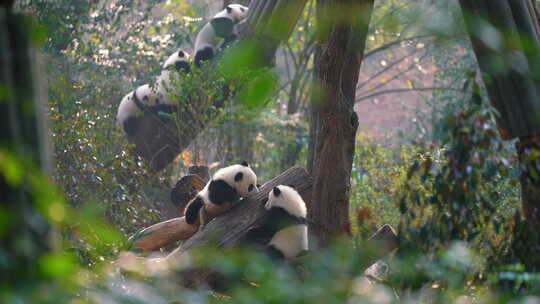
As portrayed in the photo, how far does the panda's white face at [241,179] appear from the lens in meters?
5.56

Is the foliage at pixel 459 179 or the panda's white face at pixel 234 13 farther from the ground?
the panda's white face at pixel 234 13

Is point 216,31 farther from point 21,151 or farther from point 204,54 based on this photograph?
point 21,151

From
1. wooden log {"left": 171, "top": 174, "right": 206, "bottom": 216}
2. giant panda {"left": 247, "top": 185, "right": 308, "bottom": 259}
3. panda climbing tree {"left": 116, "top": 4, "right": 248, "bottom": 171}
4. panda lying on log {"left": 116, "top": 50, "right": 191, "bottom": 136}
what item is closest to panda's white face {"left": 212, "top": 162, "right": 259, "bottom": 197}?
giant panda {"left": 247, "top": 185, "right": 308, "bottom": 259}

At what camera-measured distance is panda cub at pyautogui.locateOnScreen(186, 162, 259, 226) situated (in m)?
5.46

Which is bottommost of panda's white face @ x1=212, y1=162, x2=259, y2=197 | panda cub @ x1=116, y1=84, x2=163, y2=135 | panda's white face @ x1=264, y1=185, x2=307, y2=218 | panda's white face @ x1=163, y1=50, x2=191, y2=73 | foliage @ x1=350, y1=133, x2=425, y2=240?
foliage @ x1=350, y1=133, x2=425, y2=240

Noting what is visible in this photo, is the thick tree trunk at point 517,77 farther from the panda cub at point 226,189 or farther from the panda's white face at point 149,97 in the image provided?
the panda's white face at point 149,97

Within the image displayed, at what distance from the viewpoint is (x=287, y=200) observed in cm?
502

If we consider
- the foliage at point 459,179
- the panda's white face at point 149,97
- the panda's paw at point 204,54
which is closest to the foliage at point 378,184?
the panda's paw at point 204,54

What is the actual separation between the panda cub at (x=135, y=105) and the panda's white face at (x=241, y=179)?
293 cm

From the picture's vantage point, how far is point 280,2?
6.20 metres

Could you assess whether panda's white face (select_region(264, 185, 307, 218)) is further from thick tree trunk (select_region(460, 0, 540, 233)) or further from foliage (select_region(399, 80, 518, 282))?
foliage (select_region(399, 80, 518, 282))

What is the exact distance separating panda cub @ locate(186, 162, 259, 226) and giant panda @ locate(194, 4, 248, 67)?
9.52 feet

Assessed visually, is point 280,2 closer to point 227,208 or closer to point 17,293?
point 227,208

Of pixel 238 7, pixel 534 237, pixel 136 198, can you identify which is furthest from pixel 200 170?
pixel 534 237
